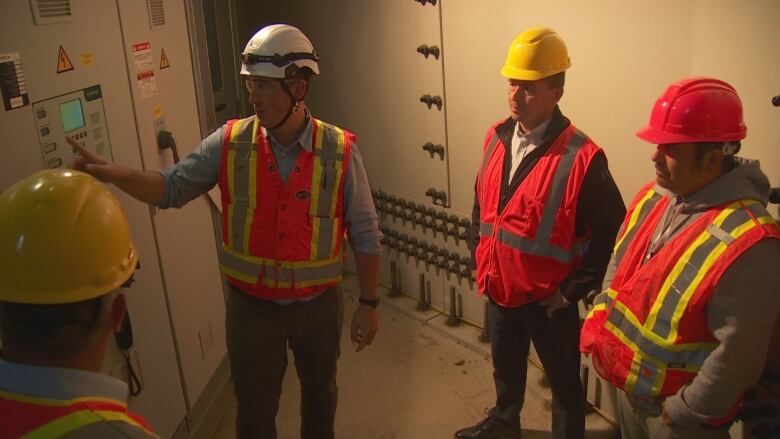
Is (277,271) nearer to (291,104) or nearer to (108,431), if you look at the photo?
(291,104)

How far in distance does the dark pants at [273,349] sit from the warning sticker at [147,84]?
31.6 inches

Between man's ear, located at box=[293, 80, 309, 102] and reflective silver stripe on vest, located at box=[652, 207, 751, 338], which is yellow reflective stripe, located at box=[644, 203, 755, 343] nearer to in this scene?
reflective silver stripe on vest, located at box=[652, 207, 751, 338]

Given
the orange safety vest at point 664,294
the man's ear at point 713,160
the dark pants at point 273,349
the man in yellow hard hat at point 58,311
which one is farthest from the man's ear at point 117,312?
the man's ear at point 713,160

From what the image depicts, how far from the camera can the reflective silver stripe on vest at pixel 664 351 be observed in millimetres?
1523

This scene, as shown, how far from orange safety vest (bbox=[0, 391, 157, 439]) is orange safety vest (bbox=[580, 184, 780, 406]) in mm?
1145

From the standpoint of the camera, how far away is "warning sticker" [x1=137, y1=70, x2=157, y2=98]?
91.0 inches

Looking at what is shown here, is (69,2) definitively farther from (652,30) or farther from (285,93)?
(652,30)

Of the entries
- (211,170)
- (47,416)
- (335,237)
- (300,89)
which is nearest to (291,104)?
(300,89)

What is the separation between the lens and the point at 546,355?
2268mm

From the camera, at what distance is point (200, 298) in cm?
273

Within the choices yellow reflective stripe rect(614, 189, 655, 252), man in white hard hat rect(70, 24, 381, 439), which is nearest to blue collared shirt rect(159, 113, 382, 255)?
man in white hard hat rect(70, 24, 381, 439)

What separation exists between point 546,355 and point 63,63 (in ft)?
5.75

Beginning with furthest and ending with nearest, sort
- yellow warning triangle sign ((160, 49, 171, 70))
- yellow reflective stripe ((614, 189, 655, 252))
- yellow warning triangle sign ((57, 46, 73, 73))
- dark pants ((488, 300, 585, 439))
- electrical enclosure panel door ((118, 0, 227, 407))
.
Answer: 1. yellow warning triangle sign ((160, 49, 171, 70))
2. electrical enclosure panel door ((118, 0, 227, 407))
3. dark pants ((488, 300, 585, 439))
4. yellow warning triangle sign ((57, 46, 73, 73))
5. yellow reflective stripe ((614, 189, 655, 252))

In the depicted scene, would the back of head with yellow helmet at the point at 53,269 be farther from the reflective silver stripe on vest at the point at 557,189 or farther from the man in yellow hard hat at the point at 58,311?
the reflective silver stripe on vest at the point at 557,189
